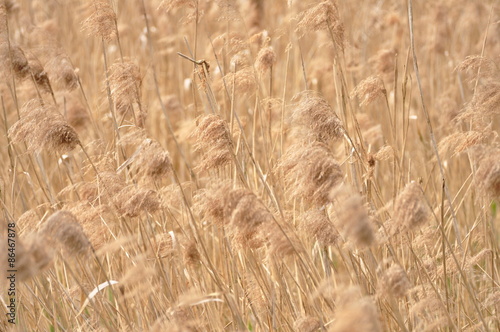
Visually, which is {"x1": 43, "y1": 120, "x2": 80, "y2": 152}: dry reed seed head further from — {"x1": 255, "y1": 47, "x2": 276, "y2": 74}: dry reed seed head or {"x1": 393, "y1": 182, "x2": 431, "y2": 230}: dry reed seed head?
{"x1": 393, "y1": 182, "x2": 431, "y2": 230}: dry reed seed head

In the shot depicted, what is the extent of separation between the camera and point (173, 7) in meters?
1.93

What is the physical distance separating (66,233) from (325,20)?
0.84 meters

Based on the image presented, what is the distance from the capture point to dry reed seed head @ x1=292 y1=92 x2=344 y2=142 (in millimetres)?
1535

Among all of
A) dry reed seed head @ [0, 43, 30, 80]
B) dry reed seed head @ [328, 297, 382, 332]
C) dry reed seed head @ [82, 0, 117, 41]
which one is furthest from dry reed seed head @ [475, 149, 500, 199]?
dry reed seed head @ [0, 43, 30, 80]

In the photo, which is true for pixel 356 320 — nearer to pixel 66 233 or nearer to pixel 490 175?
pixel 490 175

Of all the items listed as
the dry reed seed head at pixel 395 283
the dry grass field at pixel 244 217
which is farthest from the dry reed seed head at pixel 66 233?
the dry reed seed head at pixel 395 283

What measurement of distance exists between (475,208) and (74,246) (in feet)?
6.34

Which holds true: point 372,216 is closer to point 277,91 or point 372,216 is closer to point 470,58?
point 470,58

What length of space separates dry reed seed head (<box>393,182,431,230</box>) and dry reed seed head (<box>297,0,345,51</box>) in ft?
1.85

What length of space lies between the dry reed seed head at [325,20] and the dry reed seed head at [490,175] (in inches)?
22.5

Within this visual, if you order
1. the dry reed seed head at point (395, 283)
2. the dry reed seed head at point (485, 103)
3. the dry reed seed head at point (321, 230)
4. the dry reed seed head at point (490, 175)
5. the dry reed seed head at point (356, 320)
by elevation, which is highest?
the dry reed seed head at point (485, 103)

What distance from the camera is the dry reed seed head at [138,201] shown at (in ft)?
5.05

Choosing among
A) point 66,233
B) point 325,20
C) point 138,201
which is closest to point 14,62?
point 138,201

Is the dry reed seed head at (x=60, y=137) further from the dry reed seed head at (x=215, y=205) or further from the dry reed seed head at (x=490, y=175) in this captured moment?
the dry reed seed head at (x=490, y=175)
